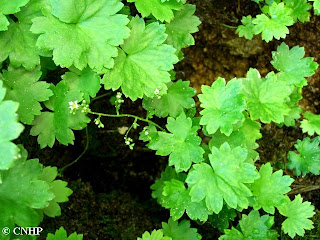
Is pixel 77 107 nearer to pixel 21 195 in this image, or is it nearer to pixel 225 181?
pixel 21 195

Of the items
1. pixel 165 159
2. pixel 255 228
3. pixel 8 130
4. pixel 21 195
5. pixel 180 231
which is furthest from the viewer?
pixel 165 159

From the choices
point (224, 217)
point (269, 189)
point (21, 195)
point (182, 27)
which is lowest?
point (224, 217)

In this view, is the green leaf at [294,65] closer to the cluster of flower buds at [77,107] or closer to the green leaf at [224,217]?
the green leaf at [224,217]

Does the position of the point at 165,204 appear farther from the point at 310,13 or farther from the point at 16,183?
the point at 310,13

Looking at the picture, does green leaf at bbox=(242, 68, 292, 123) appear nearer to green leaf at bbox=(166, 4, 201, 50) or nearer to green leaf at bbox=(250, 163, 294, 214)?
green leaf at bbox=(250, 163, 294, 214)

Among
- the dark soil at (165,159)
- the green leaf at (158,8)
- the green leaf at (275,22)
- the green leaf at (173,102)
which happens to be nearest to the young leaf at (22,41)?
the green leaf at (158,8)

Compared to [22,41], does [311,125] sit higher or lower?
lower

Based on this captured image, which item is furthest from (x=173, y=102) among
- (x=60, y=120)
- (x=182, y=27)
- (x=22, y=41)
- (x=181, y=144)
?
(x=22, y=41)
